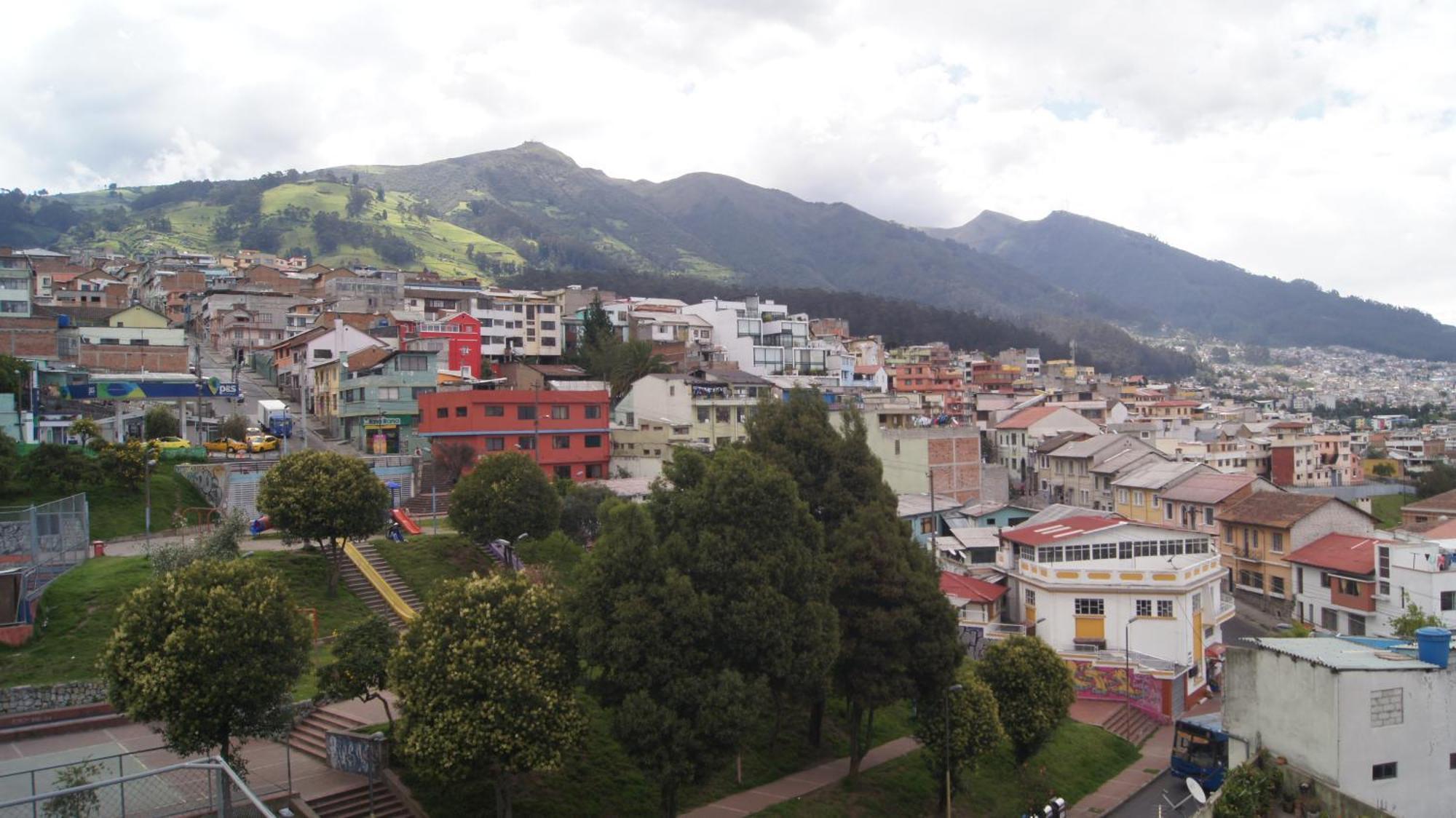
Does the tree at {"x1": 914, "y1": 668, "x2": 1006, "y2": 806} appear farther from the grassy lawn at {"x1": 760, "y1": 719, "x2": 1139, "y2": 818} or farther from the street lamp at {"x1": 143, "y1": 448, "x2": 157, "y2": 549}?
the street lamp at {"x1": 143, "y1": 448, "x2": 157, "y2": 549}

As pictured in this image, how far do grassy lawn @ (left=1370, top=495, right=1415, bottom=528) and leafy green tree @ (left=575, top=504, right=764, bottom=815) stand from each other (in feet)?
190

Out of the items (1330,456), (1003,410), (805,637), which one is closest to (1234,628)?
(805,637)

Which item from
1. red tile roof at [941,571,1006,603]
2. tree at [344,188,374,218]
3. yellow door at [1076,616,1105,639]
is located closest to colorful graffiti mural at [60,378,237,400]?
red tile roof at [941,571,1006,603]

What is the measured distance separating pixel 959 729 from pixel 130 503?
24714 mm

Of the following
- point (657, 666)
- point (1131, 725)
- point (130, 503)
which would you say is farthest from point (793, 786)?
point (130, 503)

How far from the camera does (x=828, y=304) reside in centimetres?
12500

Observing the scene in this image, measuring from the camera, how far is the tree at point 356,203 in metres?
154

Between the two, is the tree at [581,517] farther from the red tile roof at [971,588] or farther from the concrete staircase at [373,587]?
the red tile roof at [971,588]

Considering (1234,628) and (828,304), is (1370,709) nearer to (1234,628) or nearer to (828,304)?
(1234,628)

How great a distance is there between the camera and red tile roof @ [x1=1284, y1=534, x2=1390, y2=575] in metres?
34.3

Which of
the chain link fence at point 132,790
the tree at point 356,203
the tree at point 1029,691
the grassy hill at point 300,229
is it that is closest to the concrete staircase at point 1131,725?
the tree at point 1029,691

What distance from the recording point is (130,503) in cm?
2800

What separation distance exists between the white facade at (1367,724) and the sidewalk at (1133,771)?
17.3 ft

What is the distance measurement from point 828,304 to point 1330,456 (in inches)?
2603
